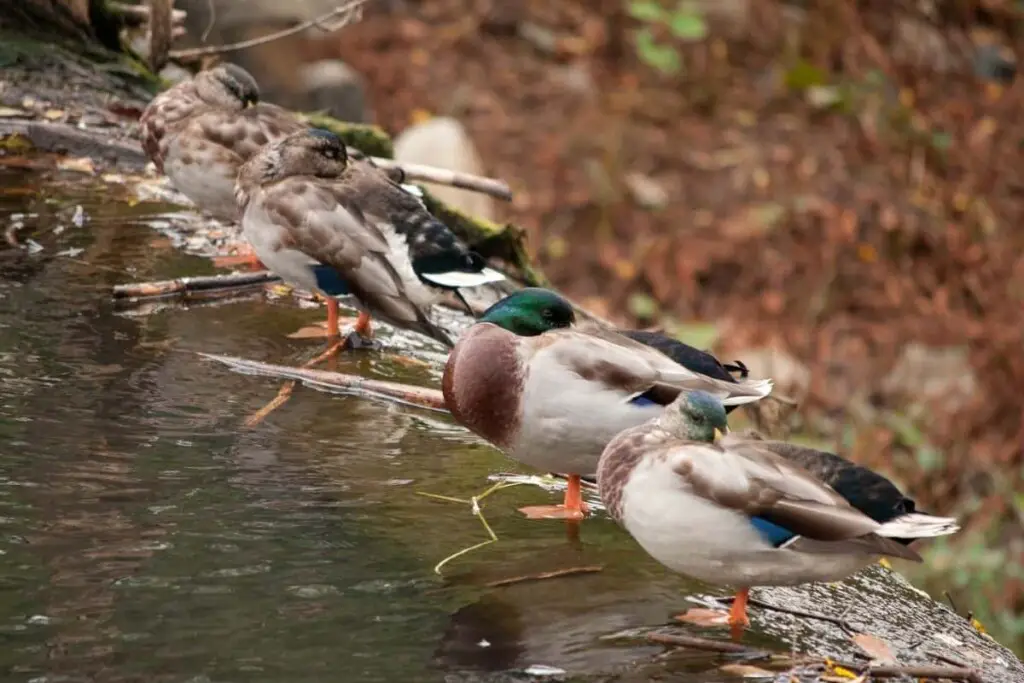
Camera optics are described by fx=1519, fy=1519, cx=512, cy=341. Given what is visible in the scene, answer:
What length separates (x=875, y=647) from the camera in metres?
3.52

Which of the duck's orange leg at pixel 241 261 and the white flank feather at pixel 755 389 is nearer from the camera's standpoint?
the white flank feather at pixel 755 389

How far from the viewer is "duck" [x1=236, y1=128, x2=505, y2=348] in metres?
4.90

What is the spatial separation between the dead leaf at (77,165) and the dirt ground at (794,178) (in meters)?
4.88

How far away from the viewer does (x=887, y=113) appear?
1300 centimetres

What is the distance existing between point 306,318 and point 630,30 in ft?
30.5

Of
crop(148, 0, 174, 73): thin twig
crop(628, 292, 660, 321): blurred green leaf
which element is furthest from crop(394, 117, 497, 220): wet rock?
crop(148, 0, 174, 73): thin twig

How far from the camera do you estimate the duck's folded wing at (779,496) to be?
3.25 metres

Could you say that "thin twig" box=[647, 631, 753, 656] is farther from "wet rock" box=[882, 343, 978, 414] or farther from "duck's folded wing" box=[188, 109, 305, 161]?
"wet rock" box=[882, 343, 978, 414]

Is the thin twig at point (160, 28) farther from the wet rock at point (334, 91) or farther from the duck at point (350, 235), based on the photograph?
the wet rock at point (334, 91)

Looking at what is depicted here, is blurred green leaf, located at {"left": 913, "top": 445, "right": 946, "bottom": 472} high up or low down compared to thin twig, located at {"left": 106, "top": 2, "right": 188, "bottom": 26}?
down

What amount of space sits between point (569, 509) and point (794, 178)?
28.6 ft

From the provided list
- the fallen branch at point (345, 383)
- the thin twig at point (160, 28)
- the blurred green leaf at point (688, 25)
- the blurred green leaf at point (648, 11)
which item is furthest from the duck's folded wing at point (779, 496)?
the blurred green leaf at point (648, 11)

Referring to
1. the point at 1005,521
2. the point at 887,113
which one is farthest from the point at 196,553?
the point at 887,113

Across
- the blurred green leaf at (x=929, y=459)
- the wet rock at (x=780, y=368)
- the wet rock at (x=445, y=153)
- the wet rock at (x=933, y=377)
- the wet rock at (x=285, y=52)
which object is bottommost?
the blurred green leaf at (x=929, y=459)
